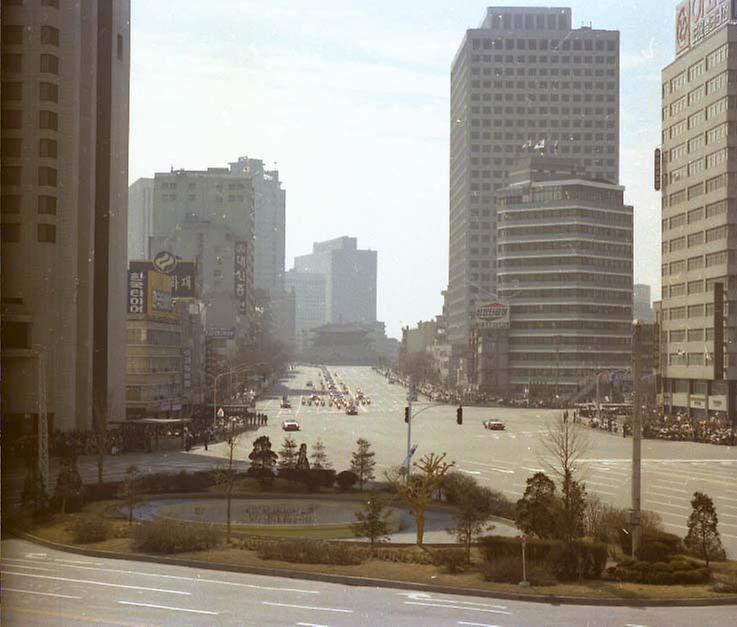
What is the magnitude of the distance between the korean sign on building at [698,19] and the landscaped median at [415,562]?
37.8 metres

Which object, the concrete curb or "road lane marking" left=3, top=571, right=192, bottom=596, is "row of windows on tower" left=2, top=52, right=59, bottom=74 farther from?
the concrete curb

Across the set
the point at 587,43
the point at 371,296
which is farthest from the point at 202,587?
the point at 587,43

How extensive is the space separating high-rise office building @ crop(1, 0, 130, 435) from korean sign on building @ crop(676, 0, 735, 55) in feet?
98.7

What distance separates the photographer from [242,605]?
20453 millimetres

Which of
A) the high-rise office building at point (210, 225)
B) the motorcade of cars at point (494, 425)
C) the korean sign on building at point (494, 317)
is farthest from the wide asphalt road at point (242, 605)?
the korean sign on building at point (494, 317)

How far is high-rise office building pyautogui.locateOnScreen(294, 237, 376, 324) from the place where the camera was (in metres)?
36.2

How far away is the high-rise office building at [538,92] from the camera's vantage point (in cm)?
4316

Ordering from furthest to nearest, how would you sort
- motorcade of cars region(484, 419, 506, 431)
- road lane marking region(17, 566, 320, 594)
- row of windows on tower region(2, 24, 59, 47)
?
motorcade of cars region(484, 419, 506, 431) < row of windows on tower region(2, 24, 59, 47) < road lane marking region(17, 566, 320, 594)

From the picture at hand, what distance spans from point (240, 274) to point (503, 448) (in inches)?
498

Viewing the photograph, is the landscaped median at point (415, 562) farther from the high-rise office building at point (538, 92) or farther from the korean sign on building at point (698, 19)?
the korean sign on building at point (698, 19)

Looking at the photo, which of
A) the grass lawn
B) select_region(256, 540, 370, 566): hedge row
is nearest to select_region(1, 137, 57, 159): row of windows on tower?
the grass lawn

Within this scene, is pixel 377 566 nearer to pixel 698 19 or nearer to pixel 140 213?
pixel 140 213

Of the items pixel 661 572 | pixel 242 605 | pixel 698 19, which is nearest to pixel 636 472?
pixel 661 572

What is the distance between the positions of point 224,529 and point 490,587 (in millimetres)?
8447
